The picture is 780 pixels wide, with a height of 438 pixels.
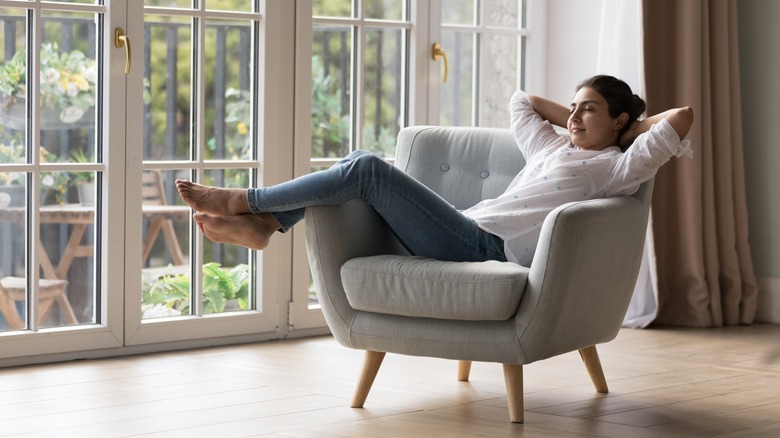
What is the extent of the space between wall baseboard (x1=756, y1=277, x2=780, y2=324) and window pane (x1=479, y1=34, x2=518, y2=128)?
1.29 metres

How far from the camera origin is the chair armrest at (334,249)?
113 inches

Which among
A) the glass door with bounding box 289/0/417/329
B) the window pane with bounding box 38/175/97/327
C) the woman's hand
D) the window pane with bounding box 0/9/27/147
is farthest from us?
the glass door with bounding box 289/0/417/329

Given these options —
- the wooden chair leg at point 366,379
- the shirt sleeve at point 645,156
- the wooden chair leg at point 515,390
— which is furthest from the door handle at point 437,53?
the wooden chair leg at point 515,390

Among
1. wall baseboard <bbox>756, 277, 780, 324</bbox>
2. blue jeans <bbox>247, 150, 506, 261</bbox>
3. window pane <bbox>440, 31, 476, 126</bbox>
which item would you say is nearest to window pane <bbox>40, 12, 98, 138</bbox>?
blue jeans <bbox>247, 150, 506, 261</bbox>

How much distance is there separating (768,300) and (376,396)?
233 centimetres

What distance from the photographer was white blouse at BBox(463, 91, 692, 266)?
2898 millimetres

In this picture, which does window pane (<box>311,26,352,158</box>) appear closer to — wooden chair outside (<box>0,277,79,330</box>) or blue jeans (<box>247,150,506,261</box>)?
wooden chair outside (<box>0,277,79,330</box>)

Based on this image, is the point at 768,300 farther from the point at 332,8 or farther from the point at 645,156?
the point at 332,8

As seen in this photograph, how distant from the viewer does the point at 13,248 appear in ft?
11.5

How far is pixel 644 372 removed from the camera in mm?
3498

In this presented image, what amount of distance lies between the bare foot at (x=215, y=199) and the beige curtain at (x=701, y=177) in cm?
214

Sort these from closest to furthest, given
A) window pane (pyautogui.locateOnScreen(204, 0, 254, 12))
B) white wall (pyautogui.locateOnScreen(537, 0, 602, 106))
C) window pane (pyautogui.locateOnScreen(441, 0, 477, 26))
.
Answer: window pane (pyautogui.locateOnScreen(204, 0, 254, 12)), window pane (pyautogui.locateOnScreen(441, 0, 477, 26)), white wall (pyautogui.locateOnScreen(537, 0, 602, 106))

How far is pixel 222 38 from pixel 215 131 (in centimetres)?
33

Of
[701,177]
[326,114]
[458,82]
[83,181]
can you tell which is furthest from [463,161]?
[701,177]
